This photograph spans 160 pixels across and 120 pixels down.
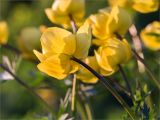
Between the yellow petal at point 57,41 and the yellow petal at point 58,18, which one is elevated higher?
the yellow petal at point 57,41

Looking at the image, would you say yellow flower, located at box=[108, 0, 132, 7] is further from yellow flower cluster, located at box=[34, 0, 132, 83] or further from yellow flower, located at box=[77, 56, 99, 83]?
yellow flower, located at box=[77, 56, 99, 83]

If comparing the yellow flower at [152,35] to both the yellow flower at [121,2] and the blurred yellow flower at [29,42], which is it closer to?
the yellow flower at [121,2]

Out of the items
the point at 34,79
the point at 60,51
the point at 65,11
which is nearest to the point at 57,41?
the point at 60,51

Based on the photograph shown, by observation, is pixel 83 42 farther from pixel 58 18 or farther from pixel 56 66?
pixel 58 18

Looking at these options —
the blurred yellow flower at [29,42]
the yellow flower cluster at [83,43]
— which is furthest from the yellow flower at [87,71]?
the blurred yellow flower at [29,42]

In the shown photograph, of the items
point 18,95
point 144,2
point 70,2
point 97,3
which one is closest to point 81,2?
point 70,2

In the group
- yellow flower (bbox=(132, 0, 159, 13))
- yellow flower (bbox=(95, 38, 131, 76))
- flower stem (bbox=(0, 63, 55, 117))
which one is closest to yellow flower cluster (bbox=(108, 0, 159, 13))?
yellow flower (bbox=(132, 0, 159, 13))

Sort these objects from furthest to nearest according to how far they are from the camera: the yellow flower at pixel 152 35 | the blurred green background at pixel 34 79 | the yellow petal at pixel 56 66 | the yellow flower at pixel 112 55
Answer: the blurred green background at pixel 34 79 → the yellow flower at pixel 152 35 → the yellow flower at pixel 112 55 → the yellow petal at pixel 56 66
